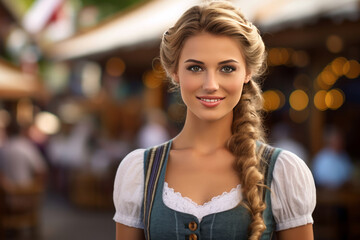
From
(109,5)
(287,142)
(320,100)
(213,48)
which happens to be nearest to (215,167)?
(213,48)

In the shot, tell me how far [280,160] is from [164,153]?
424 millimetres

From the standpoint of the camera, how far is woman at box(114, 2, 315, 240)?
187 centimetres

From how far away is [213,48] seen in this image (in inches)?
75.0

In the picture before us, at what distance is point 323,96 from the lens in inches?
368

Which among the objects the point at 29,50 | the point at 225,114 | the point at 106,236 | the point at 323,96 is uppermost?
the point at 29,50

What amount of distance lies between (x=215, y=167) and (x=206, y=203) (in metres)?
0.15

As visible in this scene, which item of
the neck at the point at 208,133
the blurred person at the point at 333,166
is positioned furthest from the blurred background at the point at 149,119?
the neck at the point at 208,133

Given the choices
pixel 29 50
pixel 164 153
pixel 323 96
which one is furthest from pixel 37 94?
pixel 164 153

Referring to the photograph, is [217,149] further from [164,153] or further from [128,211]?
[128,211]

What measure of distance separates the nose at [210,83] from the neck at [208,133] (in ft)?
0.55

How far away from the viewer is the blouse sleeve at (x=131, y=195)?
2.01 m

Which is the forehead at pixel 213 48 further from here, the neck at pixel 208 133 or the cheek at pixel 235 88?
the neck at pixel 208 133

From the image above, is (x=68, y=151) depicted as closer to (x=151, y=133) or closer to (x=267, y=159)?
(x=151, y=133)

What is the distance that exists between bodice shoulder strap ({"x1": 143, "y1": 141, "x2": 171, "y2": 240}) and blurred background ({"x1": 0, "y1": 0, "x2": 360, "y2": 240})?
0.25m
